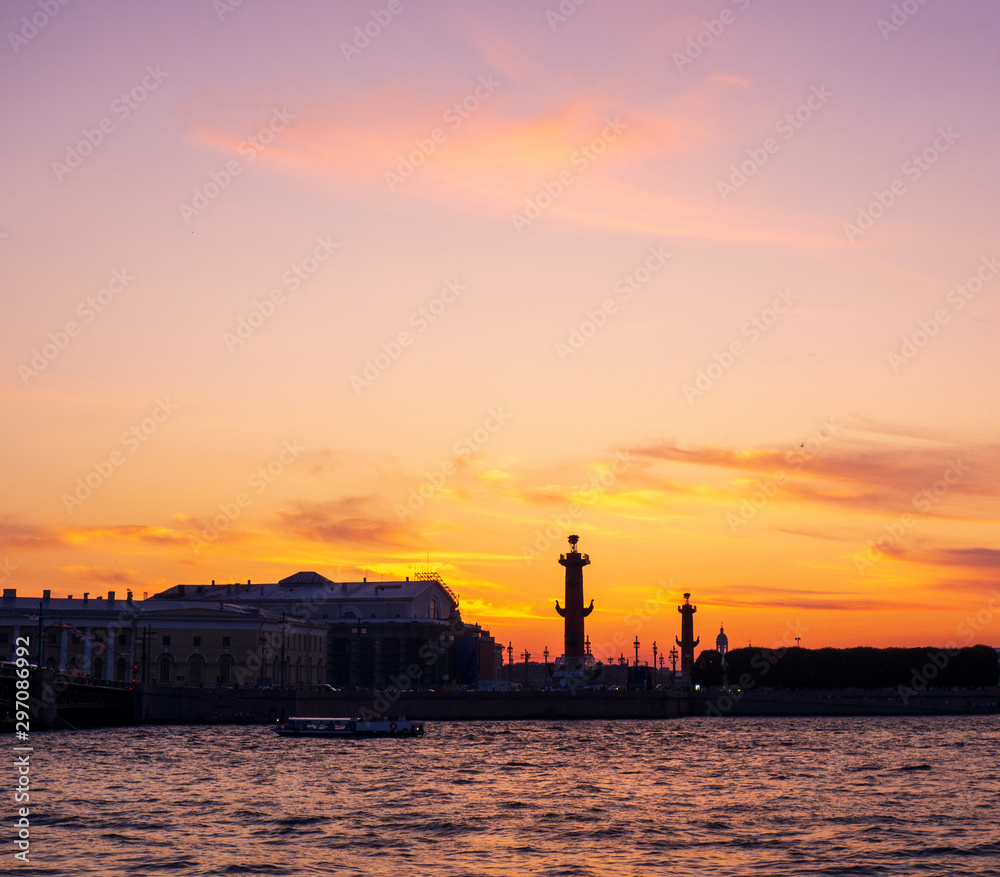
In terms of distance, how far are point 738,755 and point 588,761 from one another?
978 centimetres

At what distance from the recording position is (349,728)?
295ft

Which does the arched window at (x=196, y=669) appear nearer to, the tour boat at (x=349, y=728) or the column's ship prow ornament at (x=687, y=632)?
the tour boat at (x=349, y=728)

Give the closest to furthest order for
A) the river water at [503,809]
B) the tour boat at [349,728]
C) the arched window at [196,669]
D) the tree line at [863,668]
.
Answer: the river water at [503,809] < the tour boat at [349,728] < the arched window at [196,669] < the tree line at [863,668]

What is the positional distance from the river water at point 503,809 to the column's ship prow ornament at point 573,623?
5101 centimetres

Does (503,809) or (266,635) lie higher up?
(266,635)

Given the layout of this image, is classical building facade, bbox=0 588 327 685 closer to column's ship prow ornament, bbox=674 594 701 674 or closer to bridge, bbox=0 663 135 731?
bridge, bbox=0 663 135 731

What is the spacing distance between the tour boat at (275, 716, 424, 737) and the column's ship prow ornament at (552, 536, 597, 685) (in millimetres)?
44038

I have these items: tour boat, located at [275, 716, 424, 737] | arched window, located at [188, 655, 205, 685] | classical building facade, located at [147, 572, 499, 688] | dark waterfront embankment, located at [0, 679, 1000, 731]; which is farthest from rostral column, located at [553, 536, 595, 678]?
tour boat, located at [275, 716, 424, 737]

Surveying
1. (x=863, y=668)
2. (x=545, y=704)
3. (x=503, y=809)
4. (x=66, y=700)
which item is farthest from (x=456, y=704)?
(x=503, y=809)

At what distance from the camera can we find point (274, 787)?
2093 inches

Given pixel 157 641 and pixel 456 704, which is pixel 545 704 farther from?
pixel 157 641

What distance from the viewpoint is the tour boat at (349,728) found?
291 ft

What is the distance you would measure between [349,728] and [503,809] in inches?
1742

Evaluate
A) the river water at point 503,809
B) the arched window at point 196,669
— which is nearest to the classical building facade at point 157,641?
the arched window at point 196,669
